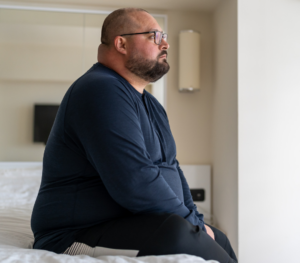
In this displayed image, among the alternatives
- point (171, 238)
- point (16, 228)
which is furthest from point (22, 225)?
point (171, 238)

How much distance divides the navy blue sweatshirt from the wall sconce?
1.98m

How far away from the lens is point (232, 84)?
99.6 inches

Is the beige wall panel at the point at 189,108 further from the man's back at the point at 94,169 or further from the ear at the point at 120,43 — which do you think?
the man's back at the point at 94,169

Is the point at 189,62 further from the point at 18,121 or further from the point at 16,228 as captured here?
the point at 16,228

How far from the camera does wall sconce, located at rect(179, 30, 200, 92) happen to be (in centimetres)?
299

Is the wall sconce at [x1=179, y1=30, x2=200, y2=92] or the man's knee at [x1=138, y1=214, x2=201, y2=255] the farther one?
the wall sconce at [x1=179, y1=30, x2=200, y2=92]

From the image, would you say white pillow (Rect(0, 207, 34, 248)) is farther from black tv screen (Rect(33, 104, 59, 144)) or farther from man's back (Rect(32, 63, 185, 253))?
black tv screen (Rect(33, 104, 59, 144))

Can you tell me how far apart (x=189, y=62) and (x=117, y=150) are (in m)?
2.22

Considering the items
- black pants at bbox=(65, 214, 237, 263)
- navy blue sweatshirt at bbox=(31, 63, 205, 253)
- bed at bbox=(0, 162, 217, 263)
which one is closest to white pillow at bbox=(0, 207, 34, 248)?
bed at bbox=(0, 162, 217, 263)

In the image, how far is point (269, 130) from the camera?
7.75 feet

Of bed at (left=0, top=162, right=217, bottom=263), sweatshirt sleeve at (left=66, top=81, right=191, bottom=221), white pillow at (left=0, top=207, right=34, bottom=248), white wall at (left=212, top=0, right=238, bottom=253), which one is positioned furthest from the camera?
white wall at (left=212, top=0, right=238, bottom=253)

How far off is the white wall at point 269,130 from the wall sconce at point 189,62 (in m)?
0.66

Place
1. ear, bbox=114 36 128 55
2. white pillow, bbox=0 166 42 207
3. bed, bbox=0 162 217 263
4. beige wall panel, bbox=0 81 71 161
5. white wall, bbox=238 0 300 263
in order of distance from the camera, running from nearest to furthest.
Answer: bed, bbox=0 162 217 263 → ear, bbox=114 36 128 55 → white pillow, bbox=0 166 42 207 → white wall, bbox=238 0 300 263 → beige wall panel, bbox=0 81 71 161

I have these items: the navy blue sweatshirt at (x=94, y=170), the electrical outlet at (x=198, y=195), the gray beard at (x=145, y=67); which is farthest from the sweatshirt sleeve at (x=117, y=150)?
the electrical outlet at (x=198, y=195)
